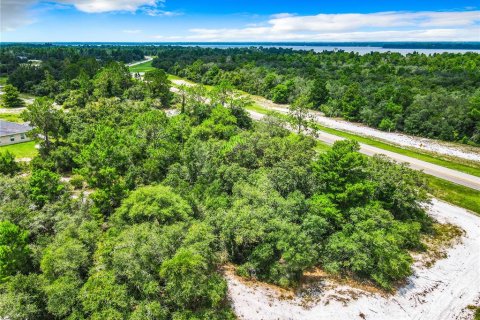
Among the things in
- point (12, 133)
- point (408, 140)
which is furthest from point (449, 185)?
point (12, 133)

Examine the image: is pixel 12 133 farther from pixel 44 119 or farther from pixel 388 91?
pixel 388 91

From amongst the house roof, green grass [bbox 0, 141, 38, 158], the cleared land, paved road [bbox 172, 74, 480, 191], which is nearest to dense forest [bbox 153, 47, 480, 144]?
paved road [bbox 172, 74, 480, 191]

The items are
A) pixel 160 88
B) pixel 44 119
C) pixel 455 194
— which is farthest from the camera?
pixel 160 88

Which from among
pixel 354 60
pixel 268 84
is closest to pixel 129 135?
pixel 268 84

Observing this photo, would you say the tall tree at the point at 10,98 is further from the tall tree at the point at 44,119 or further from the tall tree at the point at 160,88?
the tall tree at the point at 44,119

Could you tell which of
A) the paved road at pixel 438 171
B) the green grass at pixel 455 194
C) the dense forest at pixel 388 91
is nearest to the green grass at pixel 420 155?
the paved road at pixel 438 171

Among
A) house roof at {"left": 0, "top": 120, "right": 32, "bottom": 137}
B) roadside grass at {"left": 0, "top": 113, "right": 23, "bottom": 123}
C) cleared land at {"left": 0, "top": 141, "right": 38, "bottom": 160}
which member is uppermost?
house roof at {"left": 0, "top": 120, "right": 32, "bottom": 137}

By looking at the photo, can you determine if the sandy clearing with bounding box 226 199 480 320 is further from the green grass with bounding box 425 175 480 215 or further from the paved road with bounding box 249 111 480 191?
the paved road with bounding box 249 111 480 191
